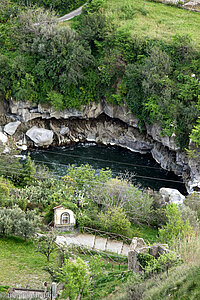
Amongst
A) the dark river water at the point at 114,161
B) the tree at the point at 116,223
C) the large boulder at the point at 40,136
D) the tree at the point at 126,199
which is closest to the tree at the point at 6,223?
the tree at the point at 116,223

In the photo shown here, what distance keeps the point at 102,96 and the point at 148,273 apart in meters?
37.5

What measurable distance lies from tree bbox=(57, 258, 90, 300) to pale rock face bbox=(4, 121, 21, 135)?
1289 inches

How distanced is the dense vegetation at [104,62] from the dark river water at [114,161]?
5074mm

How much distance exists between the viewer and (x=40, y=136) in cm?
5378

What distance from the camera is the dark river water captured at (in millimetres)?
48906

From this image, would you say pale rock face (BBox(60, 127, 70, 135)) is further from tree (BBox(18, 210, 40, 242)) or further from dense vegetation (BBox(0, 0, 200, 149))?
tree (BBox(18, 210, 40, 242))

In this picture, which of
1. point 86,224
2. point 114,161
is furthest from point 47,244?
point 114,161

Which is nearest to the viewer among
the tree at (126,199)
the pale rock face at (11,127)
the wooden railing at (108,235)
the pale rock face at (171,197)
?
the wooden railing at (108,235)

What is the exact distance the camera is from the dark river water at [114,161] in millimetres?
48906

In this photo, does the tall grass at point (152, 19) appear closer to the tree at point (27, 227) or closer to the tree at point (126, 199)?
the tree at point (126, 199)

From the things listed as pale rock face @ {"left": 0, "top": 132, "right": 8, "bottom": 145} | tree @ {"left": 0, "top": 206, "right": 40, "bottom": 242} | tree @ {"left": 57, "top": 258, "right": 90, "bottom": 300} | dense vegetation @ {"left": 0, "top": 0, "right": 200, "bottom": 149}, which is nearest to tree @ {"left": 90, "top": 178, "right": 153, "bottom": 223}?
tree @ {"left": 0, "top": 206, "right": 40, "bottom": 242}

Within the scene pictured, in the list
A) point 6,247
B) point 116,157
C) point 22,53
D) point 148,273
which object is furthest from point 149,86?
point 148,273

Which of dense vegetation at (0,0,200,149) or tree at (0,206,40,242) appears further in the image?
dense vegetation at (0,0,200,149)

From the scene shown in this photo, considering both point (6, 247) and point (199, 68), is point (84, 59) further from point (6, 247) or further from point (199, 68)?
point (6, 247)
